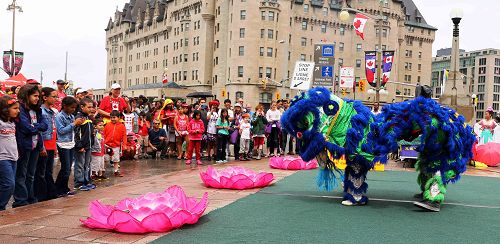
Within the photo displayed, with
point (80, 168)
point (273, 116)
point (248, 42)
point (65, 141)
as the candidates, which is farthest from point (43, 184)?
point (248, 42)

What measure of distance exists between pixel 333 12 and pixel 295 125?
3473 inches

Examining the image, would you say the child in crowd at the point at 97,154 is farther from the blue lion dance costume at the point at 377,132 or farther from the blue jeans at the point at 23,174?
the blue lion dance costume at the point at 377,132

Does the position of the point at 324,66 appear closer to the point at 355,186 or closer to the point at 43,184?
the point at 355,186

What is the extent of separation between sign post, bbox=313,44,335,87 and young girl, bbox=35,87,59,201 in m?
12.0

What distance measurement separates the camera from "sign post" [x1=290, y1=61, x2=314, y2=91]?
18959 mm

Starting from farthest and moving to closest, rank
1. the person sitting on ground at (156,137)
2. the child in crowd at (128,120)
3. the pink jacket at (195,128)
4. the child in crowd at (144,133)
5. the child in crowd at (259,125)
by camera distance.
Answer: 1. the child in crowd at (259,125)
2. the child in crowd at (144,133)
3. the person sitting on ground at (156,137)
4. the child in crowd at (128,120)
5. the pink jacket at (195,128)

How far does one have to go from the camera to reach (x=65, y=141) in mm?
9148

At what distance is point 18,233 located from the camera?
19.6ft

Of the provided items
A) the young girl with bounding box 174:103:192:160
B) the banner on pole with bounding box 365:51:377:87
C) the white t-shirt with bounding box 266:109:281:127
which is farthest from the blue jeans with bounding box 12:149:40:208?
the banner on pole with bounding box 365:51:377:87

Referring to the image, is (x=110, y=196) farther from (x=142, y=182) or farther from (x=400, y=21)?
(x=400, y=21)

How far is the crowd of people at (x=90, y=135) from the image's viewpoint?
7.91 m

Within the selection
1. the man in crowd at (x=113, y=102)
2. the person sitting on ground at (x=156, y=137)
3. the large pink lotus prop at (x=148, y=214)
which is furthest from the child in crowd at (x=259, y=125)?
the large pink lotus prop at (x=148, y=214)

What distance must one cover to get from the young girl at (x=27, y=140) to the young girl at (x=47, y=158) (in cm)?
42

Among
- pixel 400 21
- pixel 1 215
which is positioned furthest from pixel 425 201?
pixel 400 21
